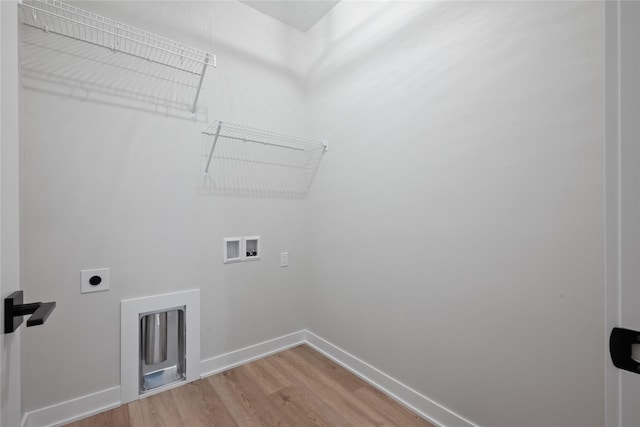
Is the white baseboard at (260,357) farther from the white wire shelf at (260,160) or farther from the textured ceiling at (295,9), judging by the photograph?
the textured ceiling at (295,9)

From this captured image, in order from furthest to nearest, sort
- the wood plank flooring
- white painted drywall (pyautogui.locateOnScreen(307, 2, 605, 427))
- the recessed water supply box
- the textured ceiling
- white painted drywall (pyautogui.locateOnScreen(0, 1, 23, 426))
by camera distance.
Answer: the textured ceiling < the recessed water supply box < the wood plank flooring < white painted drywall (pyautogui.locateOnScreen(307, 2, 605, 427)) < white painted drywall (pyautogui.locateOnScreen(0, 1, 23, 426))

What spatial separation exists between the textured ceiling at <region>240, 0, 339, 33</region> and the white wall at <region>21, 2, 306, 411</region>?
0.21ft

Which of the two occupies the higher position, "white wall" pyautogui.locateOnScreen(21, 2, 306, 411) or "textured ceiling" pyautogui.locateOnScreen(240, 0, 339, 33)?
"textured ceiling" pyautogui.locateOnScreen(240, 0, 339, 33)

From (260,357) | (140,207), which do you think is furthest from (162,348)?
(140,207)

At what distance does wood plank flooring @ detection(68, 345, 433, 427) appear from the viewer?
154cm

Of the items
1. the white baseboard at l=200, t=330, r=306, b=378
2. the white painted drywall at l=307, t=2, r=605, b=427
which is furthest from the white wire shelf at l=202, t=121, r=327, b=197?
the white baseboard at l=200, t=330, r=306, b=378

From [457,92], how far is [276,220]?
150cm

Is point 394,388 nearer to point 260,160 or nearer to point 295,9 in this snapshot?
point 260,160

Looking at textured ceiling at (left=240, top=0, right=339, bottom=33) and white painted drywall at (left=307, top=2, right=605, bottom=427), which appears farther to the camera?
textured ceiling at (left=240, top=0, right=339, bottom=33)

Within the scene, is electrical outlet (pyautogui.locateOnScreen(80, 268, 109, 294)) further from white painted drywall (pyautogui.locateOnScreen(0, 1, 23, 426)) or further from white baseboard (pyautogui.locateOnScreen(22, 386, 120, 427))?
white painted drywall (pyautogui.locateOnScreen(0, 1, 23, 426))

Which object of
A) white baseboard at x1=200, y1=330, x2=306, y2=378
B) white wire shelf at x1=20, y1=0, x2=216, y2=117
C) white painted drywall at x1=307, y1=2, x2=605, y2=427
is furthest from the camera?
white baseboard at x1=200, y1=330, x2=306, y2=378

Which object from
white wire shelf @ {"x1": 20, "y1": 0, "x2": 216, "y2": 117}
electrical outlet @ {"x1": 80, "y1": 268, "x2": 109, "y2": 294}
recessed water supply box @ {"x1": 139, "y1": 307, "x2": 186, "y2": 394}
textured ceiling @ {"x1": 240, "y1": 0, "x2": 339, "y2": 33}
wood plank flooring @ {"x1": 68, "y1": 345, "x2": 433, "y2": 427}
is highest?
textured ceiling @ {"x1": 240, "y1": 0, "x2": 339, "y2": 33}

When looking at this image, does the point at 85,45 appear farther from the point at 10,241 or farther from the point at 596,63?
the point at 596,63

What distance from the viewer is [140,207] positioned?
1702mm
